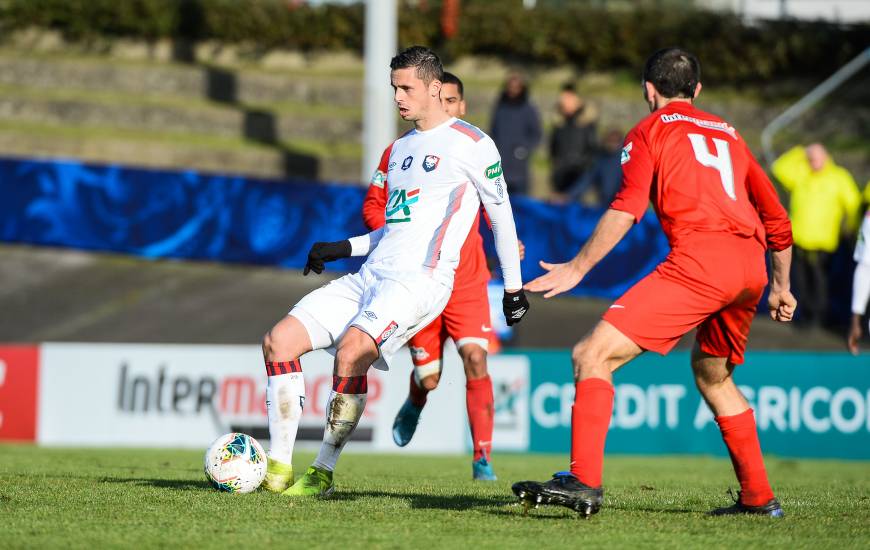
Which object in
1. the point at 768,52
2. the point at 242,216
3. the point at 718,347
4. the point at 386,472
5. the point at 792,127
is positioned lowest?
the point at 386,472

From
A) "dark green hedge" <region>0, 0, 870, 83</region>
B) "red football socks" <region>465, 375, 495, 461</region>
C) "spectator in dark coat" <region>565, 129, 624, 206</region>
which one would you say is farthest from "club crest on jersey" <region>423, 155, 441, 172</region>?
"dark green hedge" <region>0, 0, 870, 83</region>

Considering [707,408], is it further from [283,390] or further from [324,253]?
[283,390]

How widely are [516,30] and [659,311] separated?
2385cm

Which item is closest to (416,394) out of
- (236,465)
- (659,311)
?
(236,465)

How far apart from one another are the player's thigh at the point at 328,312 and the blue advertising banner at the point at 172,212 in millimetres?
13660

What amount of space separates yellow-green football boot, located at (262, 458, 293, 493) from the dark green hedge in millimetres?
21923

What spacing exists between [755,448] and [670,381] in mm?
8168

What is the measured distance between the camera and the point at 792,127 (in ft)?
83.3

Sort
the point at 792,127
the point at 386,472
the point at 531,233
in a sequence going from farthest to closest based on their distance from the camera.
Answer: the point at 792,127 < the point at 531,233 < the point at 386,472

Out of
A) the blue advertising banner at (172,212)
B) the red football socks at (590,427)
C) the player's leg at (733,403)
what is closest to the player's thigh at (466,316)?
the player's leg at (733,403)

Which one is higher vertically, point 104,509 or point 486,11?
point 486,11

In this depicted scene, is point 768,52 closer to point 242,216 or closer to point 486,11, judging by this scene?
point 486,11

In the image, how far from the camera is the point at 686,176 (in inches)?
256

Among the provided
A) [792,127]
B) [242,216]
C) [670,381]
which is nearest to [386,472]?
[670,381]
